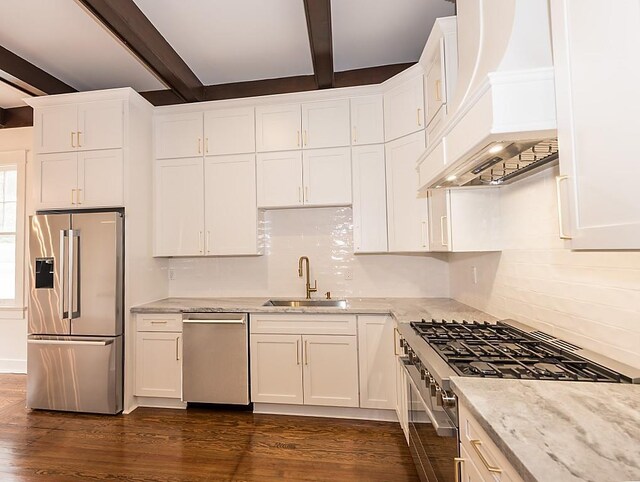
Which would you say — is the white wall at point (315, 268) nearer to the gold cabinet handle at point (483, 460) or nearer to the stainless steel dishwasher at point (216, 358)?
the stainless steel dishwasher at point (216, 358)

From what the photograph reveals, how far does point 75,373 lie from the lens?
9.73 feet

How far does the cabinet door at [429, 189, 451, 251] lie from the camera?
227 cm

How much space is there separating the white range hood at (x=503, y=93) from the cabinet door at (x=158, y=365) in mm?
2646

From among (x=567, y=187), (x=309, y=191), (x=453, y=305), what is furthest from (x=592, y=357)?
(x=309, y=191)

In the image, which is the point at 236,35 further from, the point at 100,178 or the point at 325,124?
the point at 100,178

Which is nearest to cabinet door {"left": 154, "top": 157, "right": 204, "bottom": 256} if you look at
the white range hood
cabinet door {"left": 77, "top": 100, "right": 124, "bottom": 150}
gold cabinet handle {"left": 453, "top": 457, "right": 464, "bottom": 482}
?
cabinet door {"left": 77, "top": 100, "right": 124, "bottom": 150}

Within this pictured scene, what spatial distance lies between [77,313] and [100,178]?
3.87ft

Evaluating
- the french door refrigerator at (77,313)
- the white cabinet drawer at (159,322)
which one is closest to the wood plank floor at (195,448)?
the french door refrigerator at (77,313)

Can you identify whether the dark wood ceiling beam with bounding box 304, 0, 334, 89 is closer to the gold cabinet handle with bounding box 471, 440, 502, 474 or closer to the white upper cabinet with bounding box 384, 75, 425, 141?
the white upper cabinet with bounding box 384, 75, 425, 141

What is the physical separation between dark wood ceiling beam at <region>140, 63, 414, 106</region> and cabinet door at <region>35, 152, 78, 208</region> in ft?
3.27

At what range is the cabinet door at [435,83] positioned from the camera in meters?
2.28

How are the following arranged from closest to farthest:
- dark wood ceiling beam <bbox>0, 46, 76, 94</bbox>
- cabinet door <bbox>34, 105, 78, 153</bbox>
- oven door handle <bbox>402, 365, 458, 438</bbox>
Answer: oven door handle <bbox>402, 365, 458, 438</bbox>
dark wood ceiling beam <bbox>0, 46, 76, 94</bbox>
cabinet door <bbox>34, 105, 78, 153</bbox>

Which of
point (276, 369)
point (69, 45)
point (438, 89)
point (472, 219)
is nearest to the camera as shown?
point (472, 219)

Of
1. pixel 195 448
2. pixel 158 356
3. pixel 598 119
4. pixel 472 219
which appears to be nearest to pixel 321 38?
pixel 472 219
